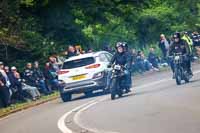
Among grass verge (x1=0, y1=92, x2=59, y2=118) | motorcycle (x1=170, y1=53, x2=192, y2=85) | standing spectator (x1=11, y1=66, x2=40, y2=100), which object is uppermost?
motorcycle (x1=170, y1=53, x2=192, y2=85)

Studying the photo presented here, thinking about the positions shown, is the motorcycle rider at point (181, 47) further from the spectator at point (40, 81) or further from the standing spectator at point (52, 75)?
the standing spectator at point (52, 75)

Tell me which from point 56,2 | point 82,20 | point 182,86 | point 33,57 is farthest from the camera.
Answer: point 82,20

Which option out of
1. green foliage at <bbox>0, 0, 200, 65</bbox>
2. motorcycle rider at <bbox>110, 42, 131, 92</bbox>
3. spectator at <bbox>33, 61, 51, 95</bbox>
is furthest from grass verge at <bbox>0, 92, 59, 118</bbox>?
green foliage at <bbox>0, 0, 200, 65</bbox>

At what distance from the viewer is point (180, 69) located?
2433cm

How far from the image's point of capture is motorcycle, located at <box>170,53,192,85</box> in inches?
952

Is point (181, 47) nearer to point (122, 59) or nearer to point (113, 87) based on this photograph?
point (122, 59)

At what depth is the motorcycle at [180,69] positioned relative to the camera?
79.3ft

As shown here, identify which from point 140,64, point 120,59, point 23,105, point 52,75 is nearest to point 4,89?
point 23,105

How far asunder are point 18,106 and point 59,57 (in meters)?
9.92

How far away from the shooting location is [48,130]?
1509 centimetres

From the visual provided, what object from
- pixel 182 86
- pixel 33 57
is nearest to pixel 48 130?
pixel 182 86

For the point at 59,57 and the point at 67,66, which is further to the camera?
the point at 59,57

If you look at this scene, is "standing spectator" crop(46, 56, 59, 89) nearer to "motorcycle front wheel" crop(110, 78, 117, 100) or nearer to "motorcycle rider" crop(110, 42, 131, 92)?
"motorcycle rider" crop(110, 42, 131, 92)

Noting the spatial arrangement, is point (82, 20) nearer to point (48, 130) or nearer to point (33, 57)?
point (33, 57)
